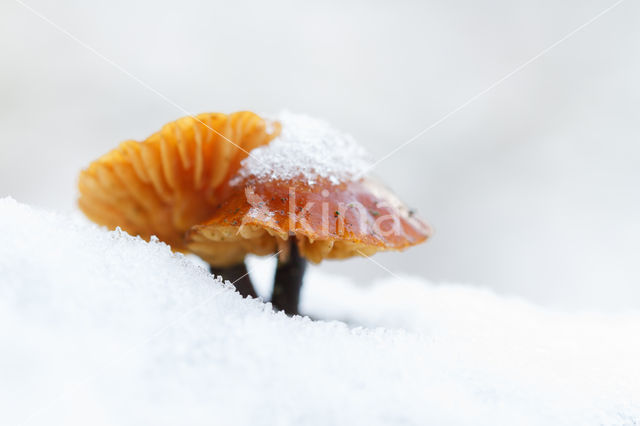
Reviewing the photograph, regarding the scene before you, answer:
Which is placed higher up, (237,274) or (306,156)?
(306,156)

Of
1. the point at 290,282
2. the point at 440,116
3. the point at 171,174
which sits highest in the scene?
the point at 440,116

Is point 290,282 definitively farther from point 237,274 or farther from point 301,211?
point 301,211

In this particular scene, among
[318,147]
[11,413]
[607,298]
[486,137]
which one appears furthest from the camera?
[486,137]

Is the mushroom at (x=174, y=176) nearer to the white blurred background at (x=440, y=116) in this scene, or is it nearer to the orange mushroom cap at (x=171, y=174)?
the orange mushroom cap at (x=171, y=174)

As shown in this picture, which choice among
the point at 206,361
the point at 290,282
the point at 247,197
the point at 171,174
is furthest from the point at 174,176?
the point at 206,361

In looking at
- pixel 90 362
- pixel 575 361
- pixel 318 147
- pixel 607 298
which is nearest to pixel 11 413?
pixel 90 362

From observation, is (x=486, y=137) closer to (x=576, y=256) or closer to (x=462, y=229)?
(x=462, y=229)

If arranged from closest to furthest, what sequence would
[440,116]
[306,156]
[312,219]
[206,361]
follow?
[206,361] < [312,219] < [306,156] < [440,116]

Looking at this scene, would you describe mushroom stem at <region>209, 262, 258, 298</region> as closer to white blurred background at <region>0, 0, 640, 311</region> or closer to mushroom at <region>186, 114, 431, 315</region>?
mushroom at <region>186, 114, 431, 315</region>
